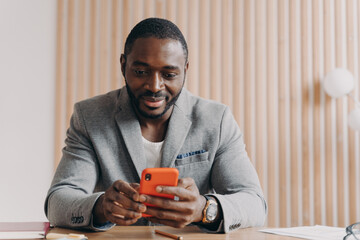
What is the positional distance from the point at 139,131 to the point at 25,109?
1885 millimetres

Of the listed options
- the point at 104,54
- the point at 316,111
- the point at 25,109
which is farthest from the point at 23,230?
the point at 316,111

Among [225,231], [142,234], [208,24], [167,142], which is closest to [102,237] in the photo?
[142,234]

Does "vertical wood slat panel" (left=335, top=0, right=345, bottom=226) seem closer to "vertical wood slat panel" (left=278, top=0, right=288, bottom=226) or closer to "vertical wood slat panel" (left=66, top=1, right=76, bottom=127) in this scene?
"vertical wood slat panel" (left=278, top=0, right=288, bottom=226)

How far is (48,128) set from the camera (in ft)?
11.0

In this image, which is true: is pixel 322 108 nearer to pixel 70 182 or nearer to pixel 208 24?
pixel 208 24

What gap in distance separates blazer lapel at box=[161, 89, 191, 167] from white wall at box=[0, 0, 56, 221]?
186cm

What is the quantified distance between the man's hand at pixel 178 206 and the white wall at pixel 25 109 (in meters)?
2.28

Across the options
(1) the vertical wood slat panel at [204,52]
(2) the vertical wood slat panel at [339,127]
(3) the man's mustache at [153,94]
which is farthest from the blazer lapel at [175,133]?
(2) the vertical wood slat panel at [339,127]

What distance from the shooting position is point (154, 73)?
1.60m

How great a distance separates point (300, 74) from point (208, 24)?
0.80 metres

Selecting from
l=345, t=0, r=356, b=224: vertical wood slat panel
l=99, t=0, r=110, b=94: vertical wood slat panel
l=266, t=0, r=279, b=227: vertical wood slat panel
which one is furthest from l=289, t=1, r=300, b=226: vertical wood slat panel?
l=99, t=0, r=110, b=94: vertical wood slat panel

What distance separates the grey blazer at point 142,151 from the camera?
161 centimetres

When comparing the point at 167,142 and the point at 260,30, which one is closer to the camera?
the point at 167,142

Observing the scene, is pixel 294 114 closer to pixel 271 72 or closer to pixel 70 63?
pixel 271 72
